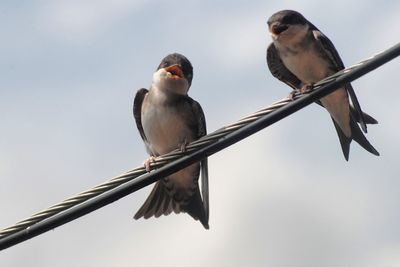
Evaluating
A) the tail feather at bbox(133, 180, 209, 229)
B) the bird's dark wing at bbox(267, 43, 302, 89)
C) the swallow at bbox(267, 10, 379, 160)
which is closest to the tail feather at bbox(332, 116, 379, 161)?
the swallow at bbox(267, 10, 379, 160)

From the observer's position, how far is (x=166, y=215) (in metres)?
6.77

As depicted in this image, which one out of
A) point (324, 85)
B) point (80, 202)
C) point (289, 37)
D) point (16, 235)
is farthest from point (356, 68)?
point (289, 37)

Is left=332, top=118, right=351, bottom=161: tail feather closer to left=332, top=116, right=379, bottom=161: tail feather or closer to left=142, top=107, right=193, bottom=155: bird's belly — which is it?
left=332, top=116, right=379, bottom=161: tail feather

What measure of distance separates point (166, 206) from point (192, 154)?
103 inches

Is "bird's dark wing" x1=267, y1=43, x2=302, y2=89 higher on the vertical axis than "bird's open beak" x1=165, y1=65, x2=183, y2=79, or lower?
lower

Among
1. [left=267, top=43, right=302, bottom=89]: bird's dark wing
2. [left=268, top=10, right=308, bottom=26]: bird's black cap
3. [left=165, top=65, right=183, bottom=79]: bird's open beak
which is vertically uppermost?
[left=268, top=10, right=308, bottom=26]: bird's black cap

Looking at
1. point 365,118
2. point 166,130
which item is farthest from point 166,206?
point 365,118

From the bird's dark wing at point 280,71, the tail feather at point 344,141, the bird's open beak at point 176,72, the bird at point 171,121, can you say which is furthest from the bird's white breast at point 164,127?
the tail feather at point 344,141

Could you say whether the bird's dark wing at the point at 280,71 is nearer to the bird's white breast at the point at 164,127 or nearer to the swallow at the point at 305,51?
the swallow at the point at 305,51

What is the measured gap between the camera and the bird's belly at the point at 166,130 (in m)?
6.71

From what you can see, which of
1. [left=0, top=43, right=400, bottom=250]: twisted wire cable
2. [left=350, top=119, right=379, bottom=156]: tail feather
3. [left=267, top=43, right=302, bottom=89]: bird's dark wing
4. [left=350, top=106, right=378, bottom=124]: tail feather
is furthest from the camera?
[left=267, top=43, right=302, bottom=89]: bird's dark wing

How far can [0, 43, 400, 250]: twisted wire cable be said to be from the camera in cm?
398

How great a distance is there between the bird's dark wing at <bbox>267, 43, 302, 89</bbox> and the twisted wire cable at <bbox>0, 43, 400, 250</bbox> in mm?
2654

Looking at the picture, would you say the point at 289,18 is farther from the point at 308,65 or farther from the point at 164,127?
the point at 164,127
